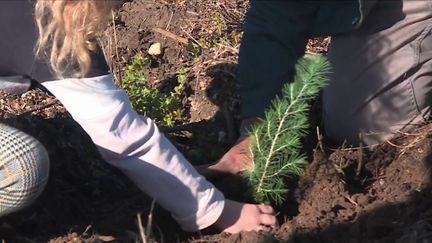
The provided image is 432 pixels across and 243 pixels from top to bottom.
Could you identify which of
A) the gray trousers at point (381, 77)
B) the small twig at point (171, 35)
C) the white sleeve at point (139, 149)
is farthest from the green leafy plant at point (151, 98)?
the white sleeve at point (139, 149)

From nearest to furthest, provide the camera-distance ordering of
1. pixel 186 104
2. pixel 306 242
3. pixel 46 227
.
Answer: pixel 306 242, pixel 46 227, pixel 186 104

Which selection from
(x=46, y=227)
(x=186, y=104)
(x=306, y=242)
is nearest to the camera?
(x=306, y=242)

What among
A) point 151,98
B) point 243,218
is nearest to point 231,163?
point 243,218

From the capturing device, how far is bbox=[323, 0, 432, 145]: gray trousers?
3.51 metres

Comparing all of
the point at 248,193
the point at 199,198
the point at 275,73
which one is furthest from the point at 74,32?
the point at 275,73

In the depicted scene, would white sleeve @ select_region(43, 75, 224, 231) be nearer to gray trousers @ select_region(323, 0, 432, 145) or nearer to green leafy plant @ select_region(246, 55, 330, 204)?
green leafy plant @ select_region(246, 55, 330, 204)

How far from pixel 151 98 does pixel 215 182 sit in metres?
0.57

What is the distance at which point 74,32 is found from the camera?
8.71 feet

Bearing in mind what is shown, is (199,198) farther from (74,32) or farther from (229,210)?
(74,32)

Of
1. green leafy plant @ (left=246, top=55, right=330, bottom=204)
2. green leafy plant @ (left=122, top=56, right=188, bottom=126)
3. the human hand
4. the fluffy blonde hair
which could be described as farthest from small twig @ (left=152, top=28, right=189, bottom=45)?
the fluffy blonde hair

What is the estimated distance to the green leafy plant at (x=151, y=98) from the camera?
378 cm

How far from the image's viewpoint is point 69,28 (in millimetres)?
2643

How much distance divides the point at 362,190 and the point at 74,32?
1.23 metres

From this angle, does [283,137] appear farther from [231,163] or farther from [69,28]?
[69,28]
